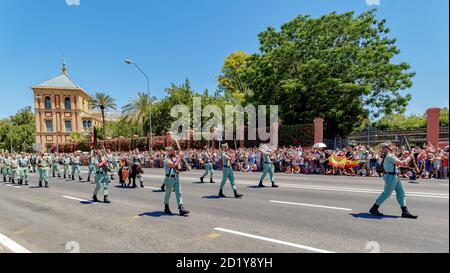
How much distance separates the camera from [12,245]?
578cm

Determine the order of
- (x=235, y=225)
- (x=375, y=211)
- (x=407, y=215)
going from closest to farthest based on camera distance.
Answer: (x=235, y=225) → (x=407, y=215) → (x=375, y=211)

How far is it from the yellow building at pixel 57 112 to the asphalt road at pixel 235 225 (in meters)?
58.7

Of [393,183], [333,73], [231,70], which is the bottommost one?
[393,183]

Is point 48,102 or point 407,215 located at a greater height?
point 48,102

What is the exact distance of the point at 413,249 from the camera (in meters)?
4.93

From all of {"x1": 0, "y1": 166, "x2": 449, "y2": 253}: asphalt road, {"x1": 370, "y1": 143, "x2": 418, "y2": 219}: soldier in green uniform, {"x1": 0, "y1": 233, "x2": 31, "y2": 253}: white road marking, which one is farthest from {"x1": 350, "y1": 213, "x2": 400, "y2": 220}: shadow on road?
{"x1": 0, "y1": 233, "x2": 31, "y2": 253}: white road marking

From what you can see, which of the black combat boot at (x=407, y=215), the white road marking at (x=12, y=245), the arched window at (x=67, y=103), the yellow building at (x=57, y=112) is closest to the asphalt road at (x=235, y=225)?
the white road marking at (x=12, y=245)

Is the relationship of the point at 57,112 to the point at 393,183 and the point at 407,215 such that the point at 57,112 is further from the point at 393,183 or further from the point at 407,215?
the point at 407,215

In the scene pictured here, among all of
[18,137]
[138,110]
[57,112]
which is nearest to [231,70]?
[138,110]

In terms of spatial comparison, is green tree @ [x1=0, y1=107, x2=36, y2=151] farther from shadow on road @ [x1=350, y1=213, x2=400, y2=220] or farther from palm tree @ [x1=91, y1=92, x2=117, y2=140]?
shadow on road @ [x1=350, y1=213, x2=400, y2=220]

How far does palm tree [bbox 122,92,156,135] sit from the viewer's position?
51406 mm

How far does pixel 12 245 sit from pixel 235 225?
14.5 feet

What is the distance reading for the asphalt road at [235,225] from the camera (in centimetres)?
537

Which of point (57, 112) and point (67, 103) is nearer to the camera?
point (57, 112)
